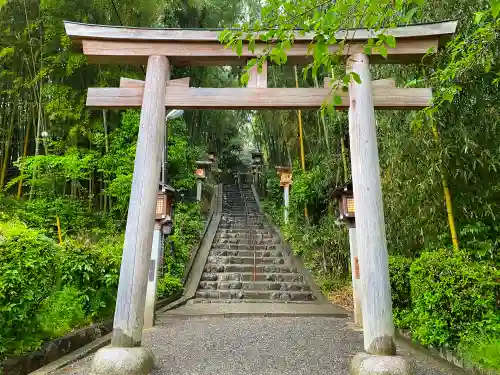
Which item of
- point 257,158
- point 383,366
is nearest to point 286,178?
point 257,158

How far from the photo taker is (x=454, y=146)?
4.09 m

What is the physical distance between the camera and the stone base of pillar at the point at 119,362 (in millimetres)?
2748

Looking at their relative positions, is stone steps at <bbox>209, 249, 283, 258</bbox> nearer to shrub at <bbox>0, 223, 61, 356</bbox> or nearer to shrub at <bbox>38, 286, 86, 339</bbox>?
shrub at <bbox>38, 286, 86, 339</bbox>

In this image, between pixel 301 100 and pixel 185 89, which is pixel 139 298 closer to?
pixel 185 89

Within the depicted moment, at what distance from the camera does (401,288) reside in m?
4.37

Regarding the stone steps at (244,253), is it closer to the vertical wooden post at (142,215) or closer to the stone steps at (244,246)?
the stone steps at (244,246)

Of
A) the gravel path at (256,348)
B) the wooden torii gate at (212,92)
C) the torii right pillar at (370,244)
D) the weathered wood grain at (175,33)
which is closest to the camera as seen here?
the torii right pillar at (370,244)

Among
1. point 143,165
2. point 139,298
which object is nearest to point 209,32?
point 143,165

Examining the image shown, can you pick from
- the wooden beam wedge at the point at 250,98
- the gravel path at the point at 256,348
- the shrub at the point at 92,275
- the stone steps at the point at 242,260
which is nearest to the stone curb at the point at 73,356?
the gravel path at the point at 256,348

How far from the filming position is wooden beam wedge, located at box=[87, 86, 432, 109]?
3.64 meters

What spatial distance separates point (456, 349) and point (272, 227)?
890cm

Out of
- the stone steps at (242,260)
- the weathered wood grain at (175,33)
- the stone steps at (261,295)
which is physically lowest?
the stone steps at (261,295)

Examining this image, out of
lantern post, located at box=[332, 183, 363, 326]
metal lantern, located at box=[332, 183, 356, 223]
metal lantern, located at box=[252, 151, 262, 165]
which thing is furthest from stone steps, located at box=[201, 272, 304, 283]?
metal lantern, located at box=[252, 151, 262, 165]

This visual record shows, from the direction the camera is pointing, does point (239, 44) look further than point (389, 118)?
No
